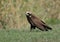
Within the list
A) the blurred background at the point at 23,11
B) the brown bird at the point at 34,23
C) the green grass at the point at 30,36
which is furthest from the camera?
the blurred background at the point at 23,11

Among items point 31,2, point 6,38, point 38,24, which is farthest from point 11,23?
point 6,38

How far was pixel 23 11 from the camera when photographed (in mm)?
11312

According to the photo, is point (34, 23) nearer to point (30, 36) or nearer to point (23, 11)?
point (30, 36)

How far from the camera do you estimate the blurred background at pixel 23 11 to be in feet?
34.8

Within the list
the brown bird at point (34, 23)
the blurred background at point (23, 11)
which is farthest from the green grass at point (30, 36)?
the blurred background at point (23, 11)

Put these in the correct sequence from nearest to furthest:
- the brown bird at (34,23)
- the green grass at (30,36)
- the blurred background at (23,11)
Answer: the green grass at (30,36) → the brown bird at (34,23) → the blurred background at (23,11)

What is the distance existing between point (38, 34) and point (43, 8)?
4706 millimetres

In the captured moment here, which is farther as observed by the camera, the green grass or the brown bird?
the brown bird

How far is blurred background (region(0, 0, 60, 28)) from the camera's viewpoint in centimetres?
1062

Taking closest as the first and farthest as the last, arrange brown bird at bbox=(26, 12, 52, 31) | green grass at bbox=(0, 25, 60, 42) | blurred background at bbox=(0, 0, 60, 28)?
green grass at bbox=(0, 25, 60, 42) → brown bird at bbox=(26, 12, 52, 31) → blurred background at bbox=(0, 0, 60, 28)

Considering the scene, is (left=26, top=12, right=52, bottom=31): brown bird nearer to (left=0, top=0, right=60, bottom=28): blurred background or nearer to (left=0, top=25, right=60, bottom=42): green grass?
(left=0, top=25, right=60, bottom=42): green grass

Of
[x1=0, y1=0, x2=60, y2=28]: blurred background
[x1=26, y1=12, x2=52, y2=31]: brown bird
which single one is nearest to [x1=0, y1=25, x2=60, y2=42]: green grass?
[x1=26, y1=12, x2=52, y2=31]: brown bird

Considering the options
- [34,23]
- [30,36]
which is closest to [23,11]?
[34,23]

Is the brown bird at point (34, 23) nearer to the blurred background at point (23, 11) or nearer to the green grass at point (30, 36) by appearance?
the green grass at point (30, 36)
